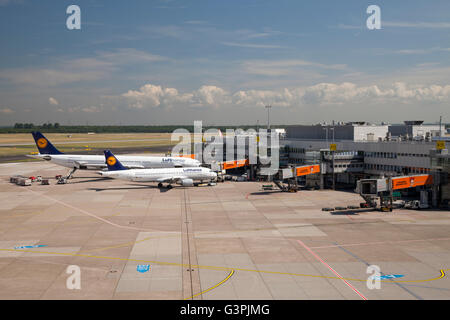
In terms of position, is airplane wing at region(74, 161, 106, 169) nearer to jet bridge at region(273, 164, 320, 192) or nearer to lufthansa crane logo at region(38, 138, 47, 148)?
lufthansa crane logo at region(38, 138, 47, 148)

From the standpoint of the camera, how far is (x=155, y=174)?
8538cm

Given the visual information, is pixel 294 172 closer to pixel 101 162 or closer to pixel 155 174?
pixel 155 174

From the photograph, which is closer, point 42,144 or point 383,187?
point 383,187

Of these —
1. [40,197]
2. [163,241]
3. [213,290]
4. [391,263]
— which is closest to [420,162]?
[391,263]

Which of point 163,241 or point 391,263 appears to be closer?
point 391,263

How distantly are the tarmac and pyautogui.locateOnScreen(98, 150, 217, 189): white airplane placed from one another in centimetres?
1155

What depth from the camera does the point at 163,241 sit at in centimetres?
4412

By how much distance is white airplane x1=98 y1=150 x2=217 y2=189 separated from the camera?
83.1 m

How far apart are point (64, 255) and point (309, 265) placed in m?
23.9

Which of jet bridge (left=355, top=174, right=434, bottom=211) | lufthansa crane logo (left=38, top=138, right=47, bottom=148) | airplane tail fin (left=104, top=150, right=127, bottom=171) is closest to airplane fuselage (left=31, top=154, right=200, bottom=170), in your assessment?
lufthansa crane logo (left=38, top=138, right=47, bottom=148)

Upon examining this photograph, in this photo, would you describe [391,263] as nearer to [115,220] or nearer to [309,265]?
[309,265]

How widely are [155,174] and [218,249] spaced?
4713 cm

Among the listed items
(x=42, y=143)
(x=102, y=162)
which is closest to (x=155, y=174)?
(x=102, y=162)

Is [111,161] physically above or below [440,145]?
below
